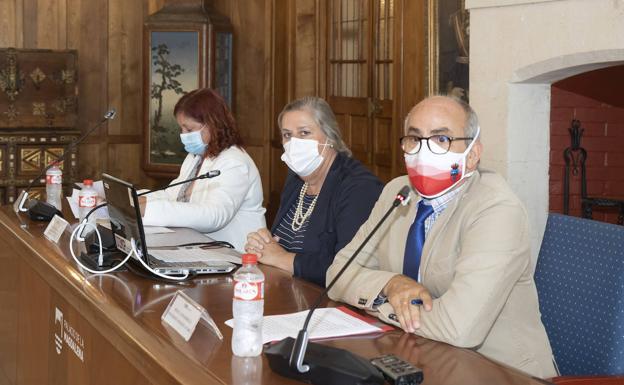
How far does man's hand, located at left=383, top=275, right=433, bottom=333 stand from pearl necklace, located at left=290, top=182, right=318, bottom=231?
1.08 metres

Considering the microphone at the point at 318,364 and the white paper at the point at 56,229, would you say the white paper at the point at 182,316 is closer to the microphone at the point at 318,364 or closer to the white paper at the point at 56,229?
the microphone at the point at 318,364

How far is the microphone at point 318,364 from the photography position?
1789 millimetres

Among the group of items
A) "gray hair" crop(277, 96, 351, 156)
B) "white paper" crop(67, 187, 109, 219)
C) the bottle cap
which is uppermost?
"gray hair" crop(277, 96, 351, 156)

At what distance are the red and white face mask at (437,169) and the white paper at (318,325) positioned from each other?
403mm

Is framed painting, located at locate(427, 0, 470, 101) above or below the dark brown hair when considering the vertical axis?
above

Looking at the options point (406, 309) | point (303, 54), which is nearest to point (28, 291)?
point (406, 309)

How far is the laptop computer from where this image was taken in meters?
2.81

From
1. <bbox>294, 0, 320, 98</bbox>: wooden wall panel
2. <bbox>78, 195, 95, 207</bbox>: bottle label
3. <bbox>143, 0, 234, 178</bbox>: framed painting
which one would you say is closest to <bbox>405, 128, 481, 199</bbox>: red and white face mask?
<bbox>78, 195, 95, 207</bbox>: bottle label

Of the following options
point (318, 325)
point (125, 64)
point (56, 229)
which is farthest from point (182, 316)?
→ point (125, 64)

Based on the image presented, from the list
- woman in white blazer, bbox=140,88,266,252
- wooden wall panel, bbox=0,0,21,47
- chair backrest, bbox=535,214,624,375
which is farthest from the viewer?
wooden wall panel, bbox=0,0,21,47

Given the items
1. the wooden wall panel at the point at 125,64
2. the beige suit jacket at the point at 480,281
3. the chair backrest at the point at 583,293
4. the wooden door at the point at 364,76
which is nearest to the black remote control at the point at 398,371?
the beige suit jacket at the point at 480,281

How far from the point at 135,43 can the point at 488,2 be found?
14.1 ft

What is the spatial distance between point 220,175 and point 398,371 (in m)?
2.25

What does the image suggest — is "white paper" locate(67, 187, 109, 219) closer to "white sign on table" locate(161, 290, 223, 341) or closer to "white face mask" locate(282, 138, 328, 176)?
"white face mask" locate(282, 138, 328, 176)
